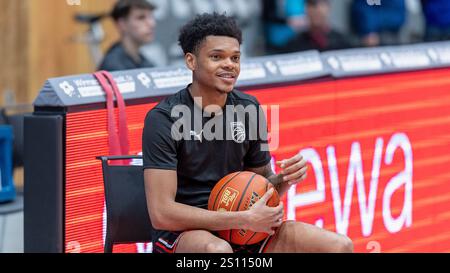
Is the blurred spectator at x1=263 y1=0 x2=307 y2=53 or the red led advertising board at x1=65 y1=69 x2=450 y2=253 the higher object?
the blurred spectator at x1=263 y1=0 x2=307 y2=53

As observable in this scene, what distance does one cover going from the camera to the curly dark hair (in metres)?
4.71

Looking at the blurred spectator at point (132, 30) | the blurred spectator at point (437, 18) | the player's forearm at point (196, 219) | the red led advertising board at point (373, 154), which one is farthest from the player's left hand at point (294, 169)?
the blurred spectator at point (437, 18)

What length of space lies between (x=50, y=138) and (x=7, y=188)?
1.33 metres

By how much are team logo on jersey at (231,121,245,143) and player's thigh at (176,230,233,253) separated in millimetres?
574

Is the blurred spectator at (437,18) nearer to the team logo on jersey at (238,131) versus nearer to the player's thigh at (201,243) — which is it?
the team logo on jersey at (238,131)

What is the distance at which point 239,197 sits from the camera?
15.0 feet

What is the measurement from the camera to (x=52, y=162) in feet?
16.8

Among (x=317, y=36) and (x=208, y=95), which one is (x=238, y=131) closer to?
(x=208, y=95)

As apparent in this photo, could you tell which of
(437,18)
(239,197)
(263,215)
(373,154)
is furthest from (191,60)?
(437,18)

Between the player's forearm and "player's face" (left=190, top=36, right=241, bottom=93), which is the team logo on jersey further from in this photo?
the player's forearm

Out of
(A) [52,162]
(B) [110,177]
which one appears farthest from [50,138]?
(B) [110,177]

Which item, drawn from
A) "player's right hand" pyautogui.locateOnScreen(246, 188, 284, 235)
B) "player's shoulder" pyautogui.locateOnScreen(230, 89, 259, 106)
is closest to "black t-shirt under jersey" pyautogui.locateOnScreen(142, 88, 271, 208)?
"player's shoulder" pyautogui.locateOnScreen(230, 89, 259, 106)

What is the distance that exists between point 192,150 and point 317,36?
691cm

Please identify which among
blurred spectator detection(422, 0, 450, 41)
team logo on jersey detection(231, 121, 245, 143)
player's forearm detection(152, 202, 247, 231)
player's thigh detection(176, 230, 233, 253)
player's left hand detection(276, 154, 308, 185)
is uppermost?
blurred spectator detection(422, 0, 450, 41)
